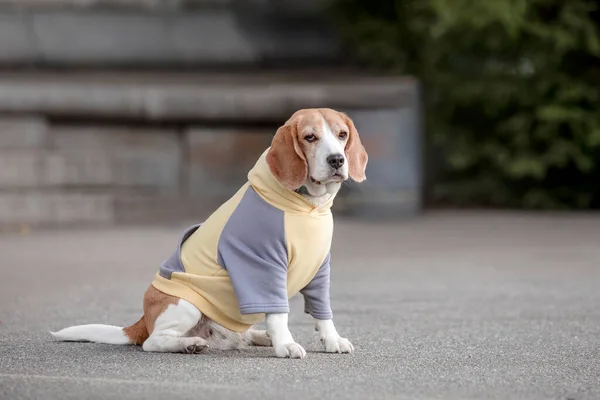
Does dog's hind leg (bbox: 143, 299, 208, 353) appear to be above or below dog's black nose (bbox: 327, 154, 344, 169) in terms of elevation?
below

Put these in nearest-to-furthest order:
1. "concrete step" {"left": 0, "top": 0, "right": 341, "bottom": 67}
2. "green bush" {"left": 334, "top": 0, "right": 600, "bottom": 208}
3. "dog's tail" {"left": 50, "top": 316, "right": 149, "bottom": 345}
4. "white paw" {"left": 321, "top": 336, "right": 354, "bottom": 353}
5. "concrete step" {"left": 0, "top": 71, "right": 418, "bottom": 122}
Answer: "white paw" {"left": 321, "top": 336, "right": 354, "bottom": 353}, "dog's tail" {"left": 50, "top": 316, "right": 149, "bottom": 345}, "concrete step" {"left": 0, "top": 71, "right": 418, "bottom": 122}, "concrete step" {"left": 0, "top": 0, "right": 341, "bottom": 67}, "green bush" {"left": 334, "top": 0, "right": 600, "bottom": 208}

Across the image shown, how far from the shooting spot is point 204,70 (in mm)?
11883

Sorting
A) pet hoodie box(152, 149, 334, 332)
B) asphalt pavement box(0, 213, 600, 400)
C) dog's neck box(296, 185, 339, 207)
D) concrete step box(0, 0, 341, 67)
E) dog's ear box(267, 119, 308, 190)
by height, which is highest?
concrete step box(0, 0, 341, 67)

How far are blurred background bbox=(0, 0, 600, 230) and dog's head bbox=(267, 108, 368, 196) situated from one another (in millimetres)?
6700

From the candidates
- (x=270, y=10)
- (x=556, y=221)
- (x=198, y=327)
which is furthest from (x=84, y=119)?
(x=198, y=327)

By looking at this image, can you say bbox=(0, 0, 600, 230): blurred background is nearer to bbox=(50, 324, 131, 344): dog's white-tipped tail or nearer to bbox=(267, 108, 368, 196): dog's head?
bbox=(50, 324, 131, 344): dog's white-tipped tail

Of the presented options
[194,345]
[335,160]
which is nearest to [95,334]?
[194,345]

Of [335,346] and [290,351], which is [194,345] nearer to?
[290,351]

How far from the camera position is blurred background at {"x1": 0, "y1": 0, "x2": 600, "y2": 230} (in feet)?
35.4

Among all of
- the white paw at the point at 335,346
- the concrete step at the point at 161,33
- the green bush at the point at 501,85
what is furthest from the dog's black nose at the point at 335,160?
the green bush at the point at 501,85

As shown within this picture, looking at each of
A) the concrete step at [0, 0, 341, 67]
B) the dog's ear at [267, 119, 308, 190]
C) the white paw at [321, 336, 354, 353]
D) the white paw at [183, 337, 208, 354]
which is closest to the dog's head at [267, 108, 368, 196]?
the dog's ear at [267, 119, 308, 190]

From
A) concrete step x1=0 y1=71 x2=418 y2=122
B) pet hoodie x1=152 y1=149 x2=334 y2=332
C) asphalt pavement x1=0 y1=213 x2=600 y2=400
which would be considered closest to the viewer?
asphalt pavement x1=0 y1=213 x2=600 y2=400

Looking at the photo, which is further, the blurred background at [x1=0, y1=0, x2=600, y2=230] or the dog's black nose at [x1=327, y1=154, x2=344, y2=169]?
the blurred background at [x1=0, y1=0, x2=600, y2=230]

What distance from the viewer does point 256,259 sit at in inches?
156
